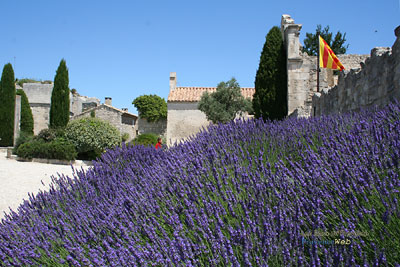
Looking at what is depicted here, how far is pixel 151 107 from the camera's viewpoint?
3622 centimetres

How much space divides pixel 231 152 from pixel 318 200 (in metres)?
1.14

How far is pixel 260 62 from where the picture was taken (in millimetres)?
16406

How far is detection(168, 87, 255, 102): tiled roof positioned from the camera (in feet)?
81.5

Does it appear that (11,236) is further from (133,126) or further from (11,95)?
(133,126)

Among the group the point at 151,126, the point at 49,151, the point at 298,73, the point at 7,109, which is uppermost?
the point at 298,73

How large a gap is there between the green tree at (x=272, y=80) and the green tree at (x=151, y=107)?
19.9m

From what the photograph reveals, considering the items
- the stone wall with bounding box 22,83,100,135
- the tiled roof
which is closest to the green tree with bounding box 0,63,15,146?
the stone wall with bounding box 22,83,100,135

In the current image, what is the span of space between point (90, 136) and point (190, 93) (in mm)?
11839

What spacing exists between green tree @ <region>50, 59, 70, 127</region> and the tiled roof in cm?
698

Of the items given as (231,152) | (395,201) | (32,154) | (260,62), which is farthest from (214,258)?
(260,62)

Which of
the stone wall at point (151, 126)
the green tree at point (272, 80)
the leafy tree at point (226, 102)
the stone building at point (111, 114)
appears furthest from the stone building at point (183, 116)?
the stone wall at point (151, 126)

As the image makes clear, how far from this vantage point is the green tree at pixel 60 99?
837 inches

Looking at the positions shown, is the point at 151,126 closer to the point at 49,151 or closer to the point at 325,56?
the point at 49,151

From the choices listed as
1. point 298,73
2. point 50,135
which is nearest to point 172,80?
point 50,135
